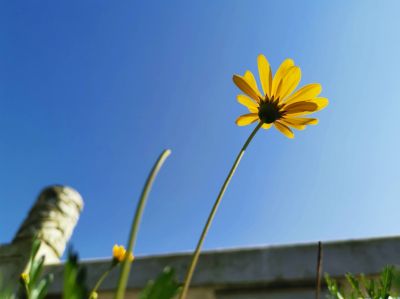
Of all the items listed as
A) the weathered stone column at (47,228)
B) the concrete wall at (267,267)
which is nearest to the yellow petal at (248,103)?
the concrete wall at (267,267)

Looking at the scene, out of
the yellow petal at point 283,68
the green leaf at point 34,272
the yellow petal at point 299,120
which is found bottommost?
the green leaf at point 34,272

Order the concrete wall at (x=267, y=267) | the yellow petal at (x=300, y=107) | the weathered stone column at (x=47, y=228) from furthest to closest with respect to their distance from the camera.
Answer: the weathered stone column at (x=47, y=228) < the concrete wall at (x=267, y=267) < the yellow petal at (x=300, y=107)

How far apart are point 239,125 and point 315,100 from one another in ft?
0.40

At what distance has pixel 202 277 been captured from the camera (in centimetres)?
140

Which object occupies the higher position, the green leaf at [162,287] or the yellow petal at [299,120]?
the yellow petal at [299,120]

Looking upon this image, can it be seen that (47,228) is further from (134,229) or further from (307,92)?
(134,229)

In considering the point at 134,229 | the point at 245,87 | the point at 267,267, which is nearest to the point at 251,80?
the point at 245,87

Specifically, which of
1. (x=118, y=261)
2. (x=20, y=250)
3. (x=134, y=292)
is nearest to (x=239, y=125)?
(x=118, y=261)

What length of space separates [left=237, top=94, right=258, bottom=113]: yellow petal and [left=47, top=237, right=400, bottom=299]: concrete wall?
0.91 meters

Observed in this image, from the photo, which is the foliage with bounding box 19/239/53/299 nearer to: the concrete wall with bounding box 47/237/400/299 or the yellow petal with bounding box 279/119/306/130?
the yellow petal with bounding box 279/119/306/130

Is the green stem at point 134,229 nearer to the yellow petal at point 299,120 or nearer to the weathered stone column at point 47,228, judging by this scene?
the yellow petal at point 299,120

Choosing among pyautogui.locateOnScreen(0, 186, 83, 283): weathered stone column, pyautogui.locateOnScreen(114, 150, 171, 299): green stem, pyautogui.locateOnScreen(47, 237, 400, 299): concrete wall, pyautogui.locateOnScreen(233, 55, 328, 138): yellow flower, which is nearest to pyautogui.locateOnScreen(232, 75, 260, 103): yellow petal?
pyautogui.locateOnScreen(233, 55, 328, 138): yellow flower

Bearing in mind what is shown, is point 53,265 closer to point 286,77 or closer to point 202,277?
point 202,277

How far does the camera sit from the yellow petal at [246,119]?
1.89 feet
